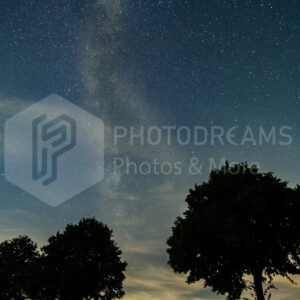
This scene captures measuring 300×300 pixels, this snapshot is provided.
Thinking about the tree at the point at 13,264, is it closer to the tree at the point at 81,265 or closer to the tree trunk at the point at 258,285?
the tree at the point at 81,265

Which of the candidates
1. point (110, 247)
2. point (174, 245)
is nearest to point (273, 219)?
point (174, 245)

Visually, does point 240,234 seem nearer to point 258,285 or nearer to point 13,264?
point 258,285

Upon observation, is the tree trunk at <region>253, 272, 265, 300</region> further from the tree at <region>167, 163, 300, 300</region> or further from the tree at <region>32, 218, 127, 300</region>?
the tree at <region>32, 218, 127, 300</region>

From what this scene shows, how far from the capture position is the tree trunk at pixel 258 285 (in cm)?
3413

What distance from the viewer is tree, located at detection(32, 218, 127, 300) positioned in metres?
47.3

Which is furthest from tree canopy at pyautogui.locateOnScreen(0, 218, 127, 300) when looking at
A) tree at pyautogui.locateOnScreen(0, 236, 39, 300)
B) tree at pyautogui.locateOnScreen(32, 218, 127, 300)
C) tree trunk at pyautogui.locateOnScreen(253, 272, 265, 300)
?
tree trunk at pyautogui.locateOnScreen(253, 272, 265, 300)

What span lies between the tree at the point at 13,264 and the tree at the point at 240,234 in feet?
116

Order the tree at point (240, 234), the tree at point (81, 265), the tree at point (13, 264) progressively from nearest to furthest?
the tree at point (240, 234), the tree at point (81, 265), the tree at point (13, 264)

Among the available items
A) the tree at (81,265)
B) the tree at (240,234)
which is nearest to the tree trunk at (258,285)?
the tree at (240,234)

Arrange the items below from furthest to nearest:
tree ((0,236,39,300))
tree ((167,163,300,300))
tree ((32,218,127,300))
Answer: tree ((0,236,39,300)) < tree ((32,218,127,300)) < tree ((167,163,300,300))

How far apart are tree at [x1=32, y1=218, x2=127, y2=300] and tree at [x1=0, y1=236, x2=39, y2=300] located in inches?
513

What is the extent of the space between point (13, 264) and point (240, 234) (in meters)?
45.5

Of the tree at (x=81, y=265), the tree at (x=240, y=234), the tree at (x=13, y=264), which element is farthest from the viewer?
the tree at (x=13, y=264)

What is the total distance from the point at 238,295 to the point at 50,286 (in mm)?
25293
